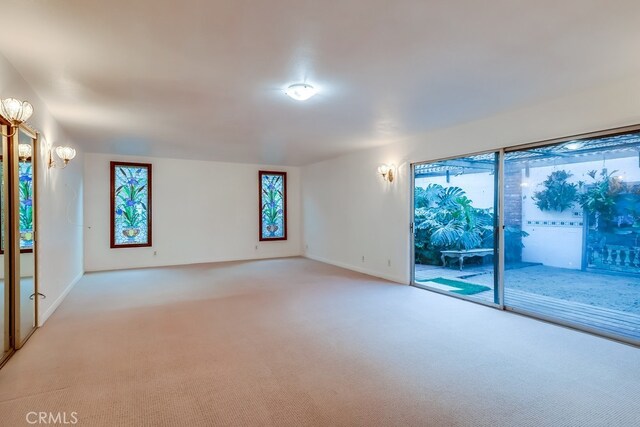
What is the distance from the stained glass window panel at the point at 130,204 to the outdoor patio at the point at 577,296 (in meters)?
6.48

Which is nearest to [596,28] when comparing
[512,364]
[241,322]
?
[512,364]

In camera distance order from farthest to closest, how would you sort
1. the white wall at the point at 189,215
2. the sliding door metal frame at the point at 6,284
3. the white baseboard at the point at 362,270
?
the white wall at the point at 189,215, the white baseboard at the point at 362,270, the sliding door metal frame at the point at 6,284

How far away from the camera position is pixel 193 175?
24.6 feet

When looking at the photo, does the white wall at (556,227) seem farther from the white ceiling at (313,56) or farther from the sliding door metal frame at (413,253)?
the white ceiling at (313,56)

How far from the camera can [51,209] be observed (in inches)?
157

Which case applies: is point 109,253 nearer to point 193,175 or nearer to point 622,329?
point 193,175

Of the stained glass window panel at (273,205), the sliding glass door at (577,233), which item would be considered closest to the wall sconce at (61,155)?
the stained glass window panel at (273,205)

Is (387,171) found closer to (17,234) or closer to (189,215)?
(189,215)

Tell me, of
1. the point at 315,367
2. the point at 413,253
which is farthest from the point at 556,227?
the point at 315,367

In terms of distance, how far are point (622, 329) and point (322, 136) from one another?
4235mm

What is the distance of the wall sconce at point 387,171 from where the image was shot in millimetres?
5691

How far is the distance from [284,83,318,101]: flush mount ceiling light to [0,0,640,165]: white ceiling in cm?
11

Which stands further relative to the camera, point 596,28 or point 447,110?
point 447,110

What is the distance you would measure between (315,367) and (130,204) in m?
6.02
